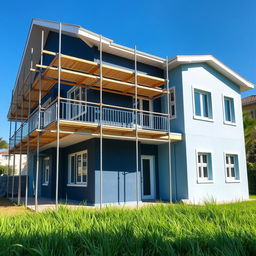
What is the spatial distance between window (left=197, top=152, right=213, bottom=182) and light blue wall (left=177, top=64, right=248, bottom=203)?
232 mm

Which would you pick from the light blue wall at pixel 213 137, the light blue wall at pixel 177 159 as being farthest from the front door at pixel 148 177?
the light blue wall at pixel 213 137

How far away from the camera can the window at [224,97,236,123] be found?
16.5 m

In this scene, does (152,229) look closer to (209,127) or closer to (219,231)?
(219,231)

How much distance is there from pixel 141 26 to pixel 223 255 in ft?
34.3

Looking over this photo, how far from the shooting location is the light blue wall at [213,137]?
13.5 m

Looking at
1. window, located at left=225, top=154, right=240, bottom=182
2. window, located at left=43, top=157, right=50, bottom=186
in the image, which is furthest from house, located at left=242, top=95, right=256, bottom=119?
window, located at left=43, top=157, right=50, bottom=186

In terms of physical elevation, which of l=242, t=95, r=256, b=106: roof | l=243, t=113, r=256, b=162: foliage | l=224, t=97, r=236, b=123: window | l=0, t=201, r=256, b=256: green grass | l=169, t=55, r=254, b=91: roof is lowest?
l=0, t=201, r=256, b=256: green grass

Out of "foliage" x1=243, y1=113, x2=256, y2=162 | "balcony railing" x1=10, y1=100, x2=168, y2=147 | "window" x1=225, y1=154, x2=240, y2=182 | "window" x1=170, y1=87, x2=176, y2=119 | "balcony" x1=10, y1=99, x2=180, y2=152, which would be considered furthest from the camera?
"foliage" x1=243, y1=113, x2=256, y2=162

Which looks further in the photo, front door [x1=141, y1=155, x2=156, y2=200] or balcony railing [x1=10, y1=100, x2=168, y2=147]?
front door [x1=141, y1=155, x2=156, y2=200]

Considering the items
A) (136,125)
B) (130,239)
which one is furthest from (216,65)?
(130,239)

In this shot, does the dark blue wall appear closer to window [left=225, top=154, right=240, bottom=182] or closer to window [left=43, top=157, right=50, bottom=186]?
window [left=43, top=157, right=50, bottom=186]

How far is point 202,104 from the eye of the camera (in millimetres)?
15117

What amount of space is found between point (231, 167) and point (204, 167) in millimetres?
2431

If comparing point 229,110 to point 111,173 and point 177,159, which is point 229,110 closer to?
point 177,159
